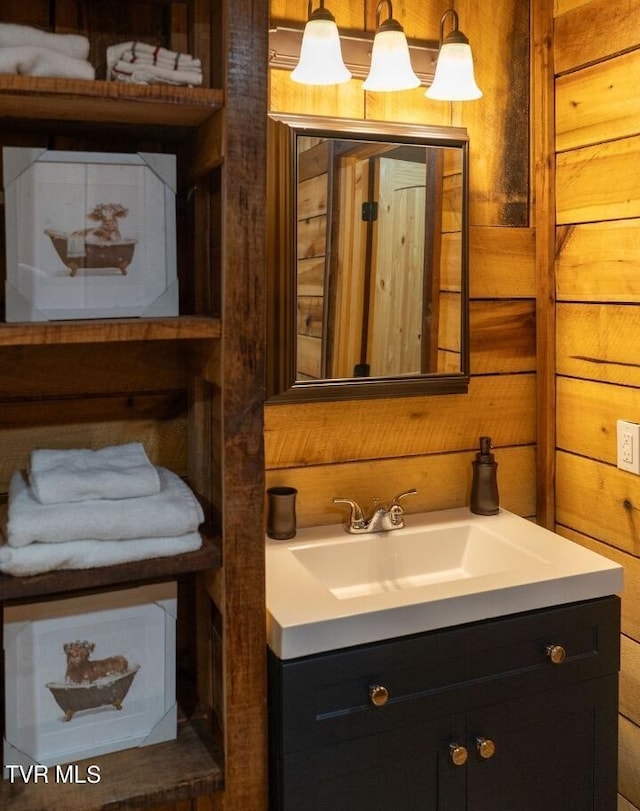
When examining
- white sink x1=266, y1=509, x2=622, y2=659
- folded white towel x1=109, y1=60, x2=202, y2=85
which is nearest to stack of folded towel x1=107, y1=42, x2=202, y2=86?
folded white towel x1=109, y1=60, x2=202, y2=85

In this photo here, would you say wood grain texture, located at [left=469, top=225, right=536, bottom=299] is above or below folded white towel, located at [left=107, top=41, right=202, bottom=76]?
below

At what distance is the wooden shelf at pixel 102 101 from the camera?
115 cm

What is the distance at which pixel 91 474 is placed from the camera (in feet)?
4.36

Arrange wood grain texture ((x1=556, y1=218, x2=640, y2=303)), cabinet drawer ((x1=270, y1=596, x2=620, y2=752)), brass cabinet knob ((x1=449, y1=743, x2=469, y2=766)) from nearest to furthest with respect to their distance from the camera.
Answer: cabinet drawer ((x1=270, y1=596, x2=620, y2=752))
brass cabinet knob ((x1=449, y1=743, x2=469, y2=766))
wood grain texture ((x1=556, y1=218, x2=640, y2=303))

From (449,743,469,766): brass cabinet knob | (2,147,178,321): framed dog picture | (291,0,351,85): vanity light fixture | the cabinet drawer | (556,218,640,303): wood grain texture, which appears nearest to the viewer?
(2,147,178,321): framed dog picture

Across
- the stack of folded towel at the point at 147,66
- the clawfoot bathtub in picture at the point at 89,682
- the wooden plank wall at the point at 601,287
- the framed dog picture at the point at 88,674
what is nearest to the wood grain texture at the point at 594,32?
the wooden plank wall at the point at 601,287

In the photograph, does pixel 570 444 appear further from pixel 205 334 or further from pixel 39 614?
pixel 39 614

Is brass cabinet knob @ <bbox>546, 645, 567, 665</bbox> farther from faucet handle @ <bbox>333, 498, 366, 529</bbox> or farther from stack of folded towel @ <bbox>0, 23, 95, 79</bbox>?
stack of folded towel @ <bbox>0, 23, 95, 79</bbox>

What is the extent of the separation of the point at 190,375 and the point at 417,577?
Answer: 69 cm

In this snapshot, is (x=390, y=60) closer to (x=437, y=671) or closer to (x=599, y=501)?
(x=599, y=501)

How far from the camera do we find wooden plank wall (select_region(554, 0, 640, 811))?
176 centimetres

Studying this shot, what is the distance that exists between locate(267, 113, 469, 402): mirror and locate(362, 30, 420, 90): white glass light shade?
84mm

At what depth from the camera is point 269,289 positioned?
1712 millimetres

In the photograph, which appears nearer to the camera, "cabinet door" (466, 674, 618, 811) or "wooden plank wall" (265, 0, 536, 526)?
"cabinet door" (466, 674, 618, 811)
